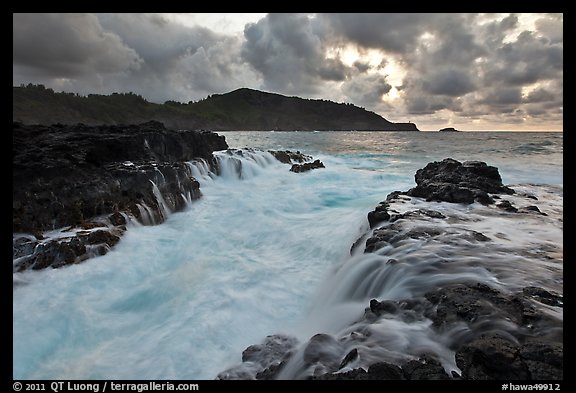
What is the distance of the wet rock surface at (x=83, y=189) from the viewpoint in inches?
336

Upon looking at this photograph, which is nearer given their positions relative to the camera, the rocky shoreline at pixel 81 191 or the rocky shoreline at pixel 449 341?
the rocky shoreline at pixel 449 341

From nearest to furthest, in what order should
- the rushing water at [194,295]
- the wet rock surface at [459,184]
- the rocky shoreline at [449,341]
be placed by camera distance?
the rocky shoreline at [449,341]
the rushing water at [194,295]
the wet rock surface at [459,184]

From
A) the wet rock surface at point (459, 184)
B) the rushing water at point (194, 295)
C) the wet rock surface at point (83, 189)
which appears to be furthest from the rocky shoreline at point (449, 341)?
the wet rock surface at point (83, 189)

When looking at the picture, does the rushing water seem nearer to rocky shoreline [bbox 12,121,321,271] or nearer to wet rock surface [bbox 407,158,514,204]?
rocky shoreline [bbox 12,121,321,271]

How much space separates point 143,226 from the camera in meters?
11.2

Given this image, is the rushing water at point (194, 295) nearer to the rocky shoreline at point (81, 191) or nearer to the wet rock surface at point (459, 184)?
the rocky shoreline at point (81, 191)

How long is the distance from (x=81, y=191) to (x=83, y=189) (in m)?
0.13

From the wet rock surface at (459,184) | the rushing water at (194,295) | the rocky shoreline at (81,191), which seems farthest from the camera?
the wet rock surface at (459,184)

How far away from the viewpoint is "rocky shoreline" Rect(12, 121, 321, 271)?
8.39m

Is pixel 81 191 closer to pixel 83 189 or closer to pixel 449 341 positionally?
pixel 83 189

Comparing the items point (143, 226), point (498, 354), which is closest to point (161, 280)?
point (143, 226)

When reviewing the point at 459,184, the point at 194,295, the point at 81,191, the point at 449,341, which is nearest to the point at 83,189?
the point at 81,191
